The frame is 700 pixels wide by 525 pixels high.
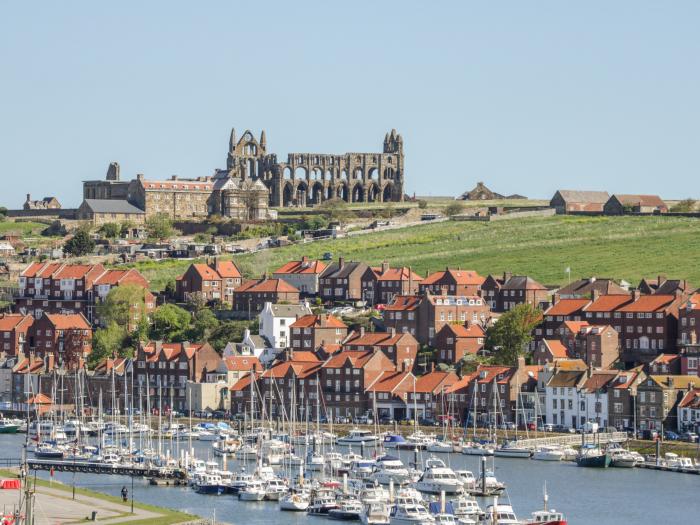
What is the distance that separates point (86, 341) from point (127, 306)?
4002 mm

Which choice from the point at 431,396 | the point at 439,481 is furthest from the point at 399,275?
the point at 439,481

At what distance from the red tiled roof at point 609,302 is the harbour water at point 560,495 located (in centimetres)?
2218

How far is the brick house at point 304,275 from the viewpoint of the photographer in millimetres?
133000

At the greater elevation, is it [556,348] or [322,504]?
[556,348]

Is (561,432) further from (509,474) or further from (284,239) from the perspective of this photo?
(284,239)

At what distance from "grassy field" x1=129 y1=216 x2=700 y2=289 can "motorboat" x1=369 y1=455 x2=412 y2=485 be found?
49.6 metres

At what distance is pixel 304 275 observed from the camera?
133 meters

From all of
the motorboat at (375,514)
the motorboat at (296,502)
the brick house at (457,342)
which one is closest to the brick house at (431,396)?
the brick house at (457,342)

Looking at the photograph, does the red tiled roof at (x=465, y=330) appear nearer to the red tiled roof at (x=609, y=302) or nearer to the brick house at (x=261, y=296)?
the red tiled roof at (x=609, y=302)

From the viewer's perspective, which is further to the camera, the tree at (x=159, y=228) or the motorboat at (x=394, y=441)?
the tree at (x=159, y=228)

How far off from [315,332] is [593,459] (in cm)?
3137

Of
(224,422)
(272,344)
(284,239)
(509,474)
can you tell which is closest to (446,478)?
(509,474)

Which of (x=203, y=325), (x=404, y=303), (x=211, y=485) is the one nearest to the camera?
(x=211, y=485)

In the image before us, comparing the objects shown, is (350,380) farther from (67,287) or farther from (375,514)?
(67,287)
